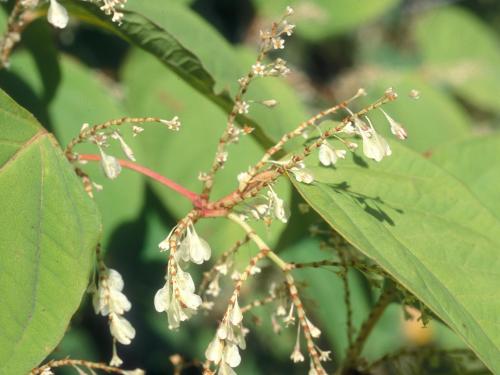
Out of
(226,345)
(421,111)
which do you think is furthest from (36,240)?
(421,111)

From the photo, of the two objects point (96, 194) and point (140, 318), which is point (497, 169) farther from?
point (140, 318)

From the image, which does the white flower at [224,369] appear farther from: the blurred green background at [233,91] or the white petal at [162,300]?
the blurred green background at [233,91]

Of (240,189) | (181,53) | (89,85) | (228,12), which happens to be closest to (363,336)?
(240,189)

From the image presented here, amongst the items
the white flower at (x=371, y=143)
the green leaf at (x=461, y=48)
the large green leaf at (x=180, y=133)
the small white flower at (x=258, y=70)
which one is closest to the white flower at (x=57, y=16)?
the small white flower at (x=258, y=70)

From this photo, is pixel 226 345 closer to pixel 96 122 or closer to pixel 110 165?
pixel 110 165

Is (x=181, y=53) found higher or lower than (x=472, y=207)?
higher

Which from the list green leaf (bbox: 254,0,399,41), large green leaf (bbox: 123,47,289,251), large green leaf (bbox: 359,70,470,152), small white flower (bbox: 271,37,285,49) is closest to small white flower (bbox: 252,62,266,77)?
small white flower (bbox: 271,37,285,49)

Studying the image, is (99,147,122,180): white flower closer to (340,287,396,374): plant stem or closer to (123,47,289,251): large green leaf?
(340,287,396,374): plant stem
